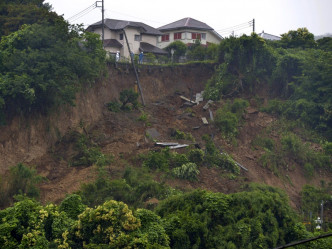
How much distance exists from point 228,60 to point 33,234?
22.9 meters

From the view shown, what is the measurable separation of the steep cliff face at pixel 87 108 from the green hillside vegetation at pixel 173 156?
599 mm

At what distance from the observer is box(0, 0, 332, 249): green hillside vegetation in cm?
1420

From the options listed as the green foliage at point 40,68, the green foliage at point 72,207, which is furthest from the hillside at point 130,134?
the green foliage at point 72,207

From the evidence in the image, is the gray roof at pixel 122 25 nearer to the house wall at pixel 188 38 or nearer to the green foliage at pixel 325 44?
the house wall at pixel 188 38

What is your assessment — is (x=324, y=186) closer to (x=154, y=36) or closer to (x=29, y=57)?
(x=29, y=57)

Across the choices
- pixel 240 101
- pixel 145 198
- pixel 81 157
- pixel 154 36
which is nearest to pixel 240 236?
pixel 145 198

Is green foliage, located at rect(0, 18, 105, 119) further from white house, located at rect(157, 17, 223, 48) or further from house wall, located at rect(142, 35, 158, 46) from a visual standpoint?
white house, located at rect(157, 17, 223, 48)

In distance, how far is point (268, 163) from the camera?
26438mm

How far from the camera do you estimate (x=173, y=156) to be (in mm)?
24203

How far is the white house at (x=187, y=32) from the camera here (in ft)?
133

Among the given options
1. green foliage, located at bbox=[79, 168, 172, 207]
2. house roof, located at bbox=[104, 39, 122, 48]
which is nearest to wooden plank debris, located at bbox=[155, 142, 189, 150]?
green foliage, located at bbox=[79, 168, 172, 207]

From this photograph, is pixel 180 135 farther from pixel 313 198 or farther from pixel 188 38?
pixel 188 38

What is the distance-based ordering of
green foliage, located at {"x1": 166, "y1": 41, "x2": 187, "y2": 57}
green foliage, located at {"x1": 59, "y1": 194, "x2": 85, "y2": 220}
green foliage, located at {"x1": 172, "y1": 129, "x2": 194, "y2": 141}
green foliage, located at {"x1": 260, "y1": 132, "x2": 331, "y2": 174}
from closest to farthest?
green foliage, located at {"x1": 59, "y1": 194, "x2": 85, "y2": 220} < green foliage, located at {"x1": 172, "y1": 129, "x2": 194, "y2": 141} < green foliage, located at {"x1": 260, "y1": 132, "x2": 331, "y2": 174} < green foliage, located at {"x1": 166, "y1": 41, "x2": 187, "y2": 57}

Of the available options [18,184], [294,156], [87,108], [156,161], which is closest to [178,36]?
[87,108]
